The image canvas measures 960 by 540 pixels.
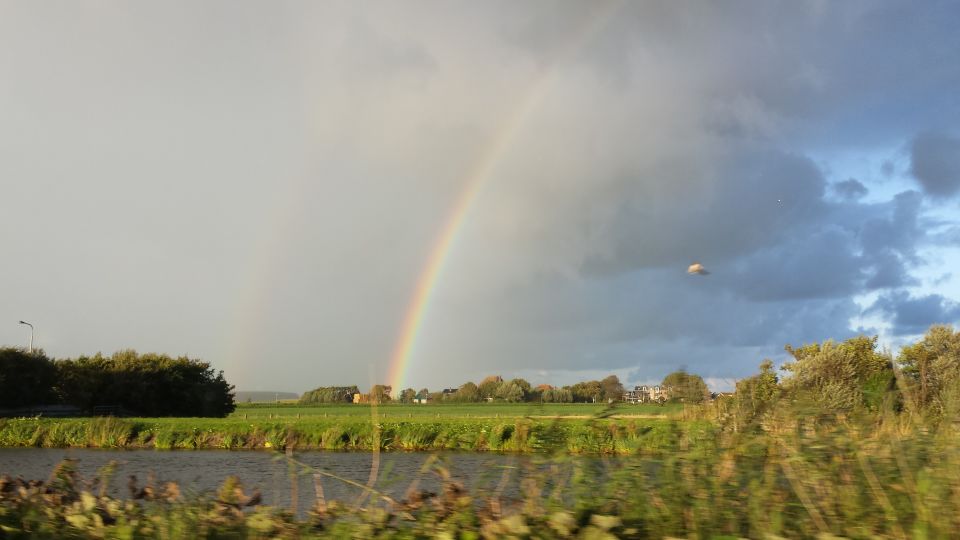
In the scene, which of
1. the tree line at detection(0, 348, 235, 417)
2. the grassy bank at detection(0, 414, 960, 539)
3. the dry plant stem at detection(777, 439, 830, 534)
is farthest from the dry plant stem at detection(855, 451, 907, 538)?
the tree line at detection(0, 348, 235, 417)

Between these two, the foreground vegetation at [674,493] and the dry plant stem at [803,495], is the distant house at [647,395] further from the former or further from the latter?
the dry plant stem at [803,495]

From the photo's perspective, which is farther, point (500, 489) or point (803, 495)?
point (500, 489)

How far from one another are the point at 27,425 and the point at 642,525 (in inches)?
1756

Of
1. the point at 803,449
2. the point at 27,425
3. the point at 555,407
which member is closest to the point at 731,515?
the point at 803,449

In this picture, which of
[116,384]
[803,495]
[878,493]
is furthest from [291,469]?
[116,384]

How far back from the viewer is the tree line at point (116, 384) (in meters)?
52.6

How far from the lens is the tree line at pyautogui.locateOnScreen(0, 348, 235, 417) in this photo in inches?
2072

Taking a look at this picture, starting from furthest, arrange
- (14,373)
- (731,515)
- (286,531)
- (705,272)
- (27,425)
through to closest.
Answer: (14,373) → (27,425) → (705,272) → (286,531) → (731,515)

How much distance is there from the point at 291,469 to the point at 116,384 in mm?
59018

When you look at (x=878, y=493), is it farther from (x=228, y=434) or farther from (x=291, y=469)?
(x=228, y=434)

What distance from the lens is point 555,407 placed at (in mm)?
5699

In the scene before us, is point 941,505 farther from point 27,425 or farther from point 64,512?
point 27,425

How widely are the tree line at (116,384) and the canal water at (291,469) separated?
18003 millimetres

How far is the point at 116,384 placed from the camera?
57344 millimetres
